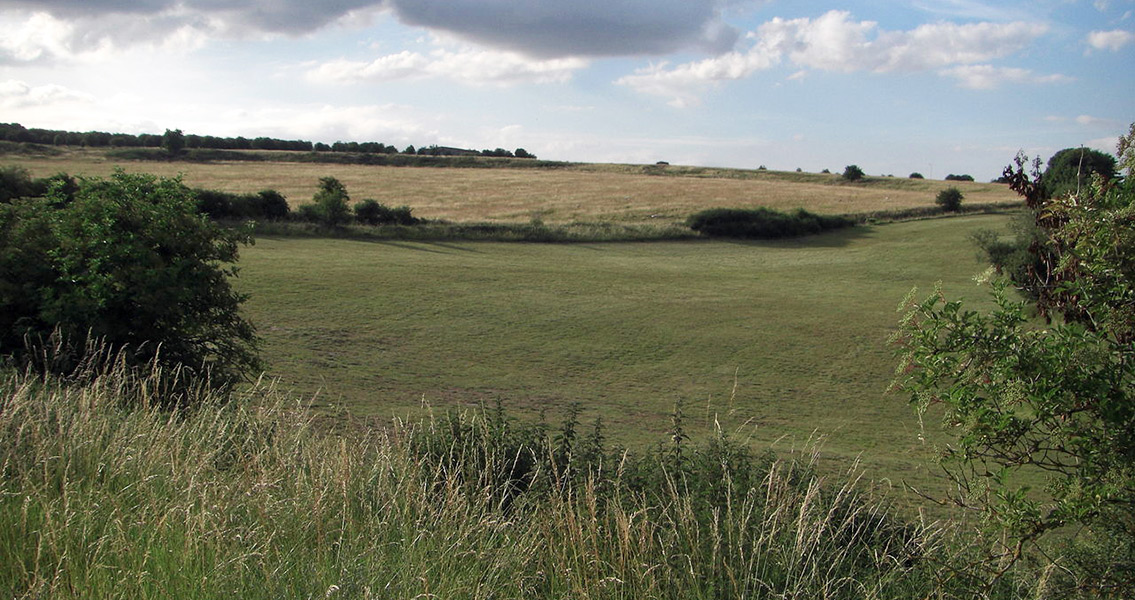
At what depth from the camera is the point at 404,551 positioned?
3.66m

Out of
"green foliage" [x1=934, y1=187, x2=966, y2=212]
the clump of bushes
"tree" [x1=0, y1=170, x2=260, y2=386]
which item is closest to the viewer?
"tree" [x1=0, y1=170, x2=260, y2=386]

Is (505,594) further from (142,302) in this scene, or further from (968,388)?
(142,302)

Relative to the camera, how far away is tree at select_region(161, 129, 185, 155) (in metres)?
73.7

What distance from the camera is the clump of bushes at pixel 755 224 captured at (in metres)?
46.4

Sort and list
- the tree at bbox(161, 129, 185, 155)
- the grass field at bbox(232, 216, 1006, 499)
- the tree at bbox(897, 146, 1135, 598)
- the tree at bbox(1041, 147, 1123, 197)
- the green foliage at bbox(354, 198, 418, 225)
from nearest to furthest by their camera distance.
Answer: the tree at bbox(897, 146, 1135, 598)
the tree at bbox(1041, 147, 1123, 197)
the grass field at bbox(232, 216, 1006, 499)
the green foliage at bbox(354, 198, 418, 225)
the tree at bbox(161, 129, 185, 155)

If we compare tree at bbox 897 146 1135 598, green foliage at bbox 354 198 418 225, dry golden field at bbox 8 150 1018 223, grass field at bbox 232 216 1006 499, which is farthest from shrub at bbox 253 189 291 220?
tree at bbox 897 146 1135 598

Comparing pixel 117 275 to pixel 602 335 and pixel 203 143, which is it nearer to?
pixel 602 335

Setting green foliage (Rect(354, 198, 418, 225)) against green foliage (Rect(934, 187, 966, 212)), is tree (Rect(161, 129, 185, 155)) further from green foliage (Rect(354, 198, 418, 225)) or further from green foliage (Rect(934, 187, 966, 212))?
green foliage (Rect(934, 187, 966, 212))

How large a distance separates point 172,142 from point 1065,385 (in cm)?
8222

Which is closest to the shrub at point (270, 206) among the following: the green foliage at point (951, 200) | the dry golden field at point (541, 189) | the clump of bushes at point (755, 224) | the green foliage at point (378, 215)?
the green foliage at point (378, 215)

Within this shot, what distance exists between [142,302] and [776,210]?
1737 inches

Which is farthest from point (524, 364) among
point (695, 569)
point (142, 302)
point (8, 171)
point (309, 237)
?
point (8, 171)

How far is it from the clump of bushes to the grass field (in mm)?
7770

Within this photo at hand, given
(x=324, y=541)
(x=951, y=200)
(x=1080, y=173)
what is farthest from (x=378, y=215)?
(x=1080, y=173)
